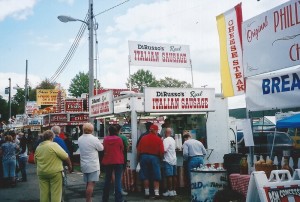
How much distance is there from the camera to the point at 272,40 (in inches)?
242

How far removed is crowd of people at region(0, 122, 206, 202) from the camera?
6.54 m

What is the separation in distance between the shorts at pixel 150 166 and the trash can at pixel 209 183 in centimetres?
190

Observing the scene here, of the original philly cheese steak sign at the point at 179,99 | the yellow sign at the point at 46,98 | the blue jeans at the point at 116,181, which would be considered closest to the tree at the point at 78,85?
the yellow sign at the point at 46,98

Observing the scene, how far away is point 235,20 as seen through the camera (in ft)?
24.1

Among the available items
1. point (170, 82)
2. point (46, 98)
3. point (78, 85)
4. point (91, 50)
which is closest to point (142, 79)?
point (170, 82)

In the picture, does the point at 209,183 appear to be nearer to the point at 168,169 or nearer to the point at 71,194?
the point at 168,169

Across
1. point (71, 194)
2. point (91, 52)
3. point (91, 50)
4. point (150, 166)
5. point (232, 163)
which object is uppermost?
point (91, 50)

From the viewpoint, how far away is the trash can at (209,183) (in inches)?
276

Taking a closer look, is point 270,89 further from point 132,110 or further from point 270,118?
point 270,118

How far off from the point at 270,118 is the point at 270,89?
18.2 m

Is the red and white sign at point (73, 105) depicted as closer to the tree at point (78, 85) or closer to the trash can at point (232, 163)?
the trash can at point (232, 163)

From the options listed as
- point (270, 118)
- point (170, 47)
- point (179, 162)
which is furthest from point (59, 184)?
point (270, 118)

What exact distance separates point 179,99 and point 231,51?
3497 mm

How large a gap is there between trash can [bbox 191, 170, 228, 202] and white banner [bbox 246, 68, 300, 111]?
1572 millimetres
